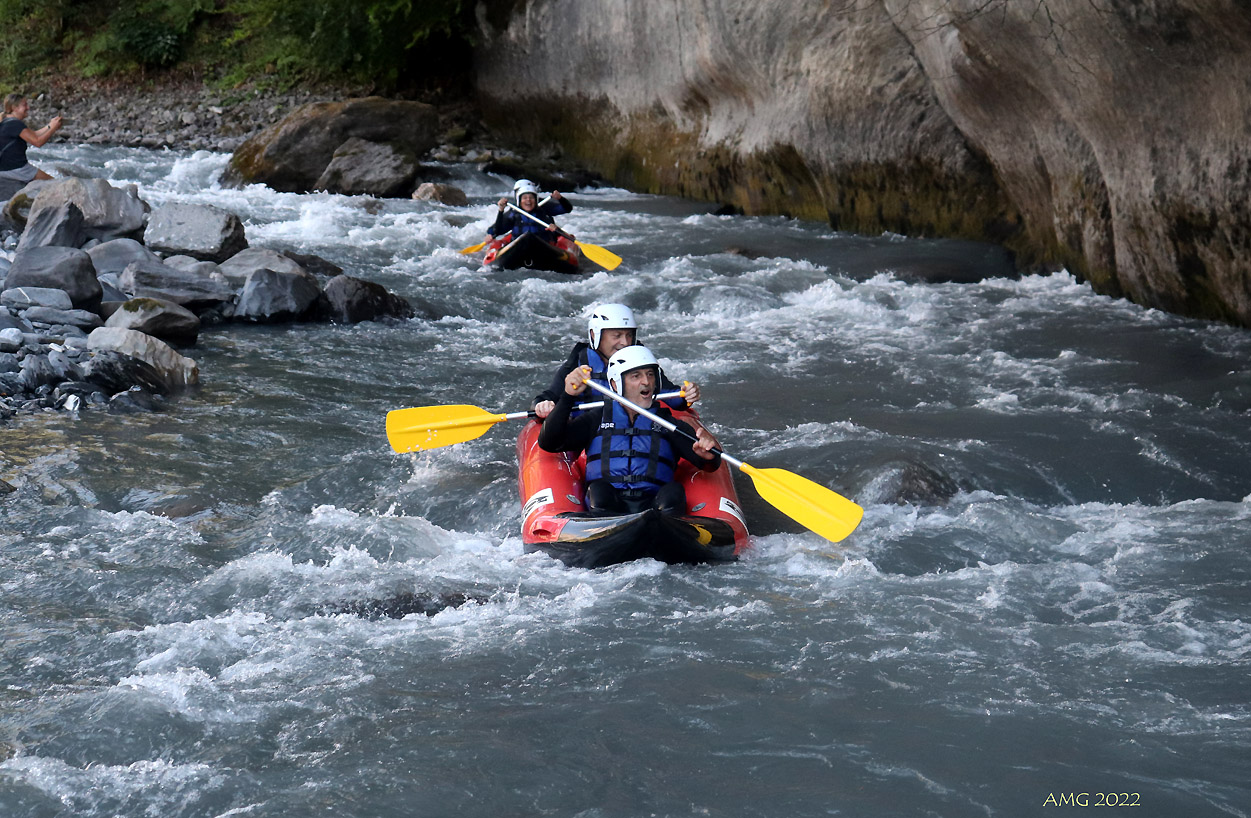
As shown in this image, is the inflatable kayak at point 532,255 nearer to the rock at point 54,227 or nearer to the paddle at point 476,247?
the paddle at point 476,247

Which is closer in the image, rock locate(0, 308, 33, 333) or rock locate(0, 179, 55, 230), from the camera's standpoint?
rock locate(0, 308, 33, 333)

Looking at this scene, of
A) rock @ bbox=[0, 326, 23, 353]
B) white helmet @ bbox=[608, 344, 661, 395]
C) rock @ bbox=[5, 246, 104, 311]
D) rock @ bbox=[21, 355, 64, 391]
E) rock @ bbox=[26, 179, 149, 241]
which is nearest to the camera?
white helmet @ bbox=[608, 344, 661, 395]

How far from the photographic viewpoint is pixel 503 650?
4234 mm

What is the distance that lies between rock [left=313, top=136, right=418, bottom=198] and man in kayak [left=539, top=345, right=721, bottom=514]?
10.5 meters

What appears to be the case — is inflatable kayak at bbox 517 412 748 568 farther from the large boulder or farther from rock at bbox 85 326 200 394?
the large boulder

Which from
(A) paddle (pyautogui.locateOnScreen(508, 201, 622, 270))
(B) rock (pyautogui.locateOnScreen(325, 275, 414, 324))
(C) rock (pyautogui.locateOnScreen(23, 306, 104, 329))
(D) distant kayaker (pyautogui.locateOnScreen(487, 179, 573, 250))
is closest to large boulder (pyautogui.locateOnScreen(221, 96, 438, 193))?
(D) distant kayaker (pyautogui.locateOnScreen(487, 179, 573, 250))

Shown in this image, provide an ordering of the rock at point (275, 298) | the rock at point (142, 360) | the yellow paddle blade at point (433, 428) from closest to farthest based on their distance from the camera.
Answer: the yellow paddle blade at point (433, 428) → the rock at point (142, 360) → the rock at point (275, 298)

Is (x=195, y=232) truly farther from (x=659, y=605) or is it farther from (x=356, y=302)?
(x=659, y=605)

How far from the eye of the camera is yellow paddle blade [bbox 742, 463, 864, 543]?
Answer: 196 inches

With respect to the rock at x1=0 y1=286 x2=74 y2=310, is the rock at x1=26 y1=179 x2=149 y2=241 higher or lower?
higher

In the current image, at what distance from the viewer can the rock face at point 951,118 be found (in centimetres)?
767

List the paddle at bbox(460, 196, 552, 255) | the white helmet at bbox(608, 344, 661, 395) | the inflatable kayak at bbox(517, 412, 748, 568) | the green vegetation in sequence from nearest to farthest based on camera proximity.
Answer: the inflatable kayak at bbox(517, 412, 748, 568) → the white helmet at bbox(608, 344, 661, 395) → the paddle at bbox(460, 196, 552, 255) → the green vegetation

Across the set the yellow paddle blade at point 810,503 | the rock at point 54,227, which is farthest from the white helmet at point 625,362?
the rock at point 54,227

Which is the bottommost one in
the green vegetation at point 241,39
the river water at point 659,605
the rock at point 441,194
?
the river water at point 659,605
